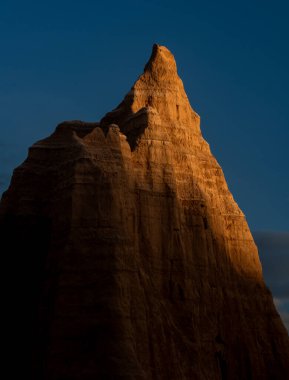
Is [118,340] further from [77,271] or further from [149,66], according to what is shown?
[149,66]

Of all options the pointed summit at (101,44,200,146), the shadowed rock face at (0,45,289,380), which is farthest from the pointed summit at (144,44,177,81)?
the shadowed rock face at (0,45,289,380)

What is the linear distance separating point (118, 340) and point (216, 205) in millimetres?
22419

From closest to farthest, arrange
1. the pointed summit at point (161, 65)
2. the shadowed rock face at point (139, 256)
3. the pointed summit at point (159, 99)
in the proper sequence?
1. the shadowed rock face at point (139, 256)
2. the pointed summit at point (159, 99)
3. the pointed summit at point (161, 65)

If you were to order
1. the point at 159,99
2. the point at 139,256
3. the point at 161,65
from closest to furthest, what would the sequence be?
the point at 139,256
the point at 159,99
the point at 161,65

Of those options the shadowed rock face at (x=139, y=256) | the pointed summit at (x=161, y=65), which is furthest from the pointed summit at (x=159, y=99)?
the shadowed rock face at (x=139, y=256)

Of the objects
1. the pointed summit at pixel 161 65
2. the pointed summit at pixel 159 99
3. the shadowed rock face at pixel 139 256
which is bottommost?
the shadowed rock face at pixel 139 256

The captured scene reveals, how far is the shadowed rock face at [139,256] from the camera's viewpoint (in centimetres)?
5372

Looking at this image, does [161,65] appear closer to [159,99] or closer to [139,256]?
[159,99]

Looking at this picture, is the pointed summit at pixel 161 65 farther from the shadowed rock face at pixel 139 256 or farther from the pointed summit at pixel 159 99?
the shadowed rock face at pixel 139 256

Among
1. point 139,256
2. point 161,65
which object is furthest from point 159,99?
point 139,256

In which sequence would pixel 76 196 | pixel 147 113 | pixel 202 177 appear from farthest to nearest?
pixel 202 177 → pixel 147 113 → pixel 76 196

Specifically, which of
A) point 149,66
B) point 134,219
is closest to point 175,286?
point 134,219

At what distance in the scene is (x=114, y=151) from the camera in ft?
198

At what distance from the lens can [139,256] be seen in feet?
198
